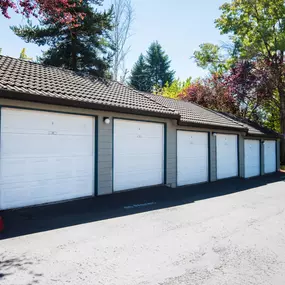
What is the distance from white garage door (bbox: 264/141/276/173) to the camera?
1731cm

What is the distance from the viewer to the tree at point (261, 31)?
2022 centimetres

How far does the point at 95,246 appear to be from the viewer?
184 inches

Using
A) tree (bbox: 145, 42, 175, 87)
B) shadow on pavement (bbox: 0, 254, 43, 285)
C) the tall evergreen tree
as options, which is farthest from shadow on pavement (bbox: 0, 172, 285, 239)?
tree (bbox: 145, 42, 175, 87)

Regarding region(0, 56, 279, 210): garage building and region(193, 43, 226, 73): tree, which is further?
region(193, 43, 226, 73): tree

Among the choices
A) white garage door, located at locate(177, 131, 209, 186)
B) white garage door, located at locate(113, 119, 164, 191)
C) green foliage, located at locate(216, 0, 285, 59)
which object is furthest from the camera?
green foliage, located at locate(216, 0, 285, 59)

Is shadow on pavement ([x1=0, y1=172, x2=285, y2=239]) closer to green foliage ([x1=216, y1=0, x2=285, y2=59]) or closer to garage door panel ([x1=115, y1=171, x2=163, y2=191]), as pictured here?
garage door panel ([x1=115, y1=171, x2=163, y2=191])

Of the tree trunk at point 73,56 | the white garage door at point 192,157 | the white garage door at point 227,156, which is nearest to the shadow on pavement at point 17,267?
the white garage door at point 192,157

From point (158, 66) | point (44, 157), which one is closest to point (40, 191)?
point (44, 157)

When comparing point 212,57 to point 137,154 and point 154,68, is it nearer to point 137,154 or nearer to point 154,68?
point 137,154

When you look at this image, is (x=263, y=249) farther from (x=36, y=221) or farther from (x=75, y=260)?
(x=36, y=221)

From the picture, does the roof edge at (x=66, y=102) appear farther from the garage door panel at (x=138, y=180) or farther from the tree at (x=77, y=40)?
the tree at (x=77, y=40)

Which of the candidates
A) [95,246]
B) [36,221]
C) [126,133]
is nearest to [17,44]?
[126,133]

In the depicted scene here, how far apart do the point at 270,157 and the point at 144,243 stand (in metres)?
15.4

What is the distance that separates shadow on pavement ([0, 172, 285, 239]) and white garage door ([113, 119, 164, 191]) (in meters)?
0.38
